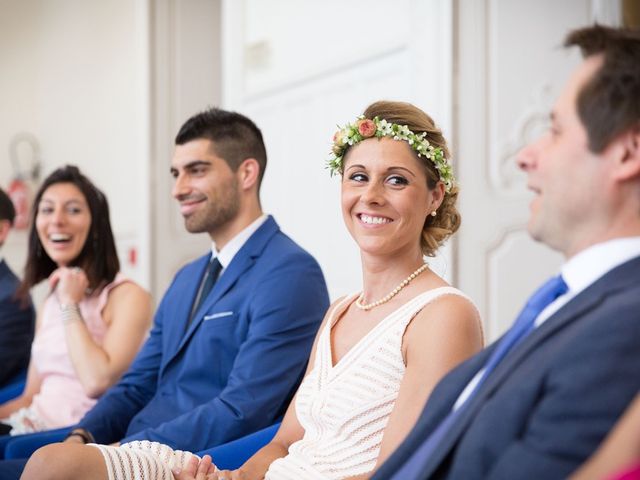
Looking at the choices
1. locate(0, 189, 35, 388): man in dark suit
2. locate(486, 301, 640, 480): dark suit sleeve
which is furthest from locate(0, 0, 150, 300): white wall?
locate(486, 301, 640, 480): dark suit sleeve

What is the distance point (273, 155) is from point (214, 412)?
260 cm

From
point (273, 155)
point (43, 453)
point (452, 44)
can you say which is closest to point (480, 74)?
point (452, 44)

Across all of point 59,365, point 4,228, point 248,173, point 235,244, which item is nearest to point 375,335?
point 235,244

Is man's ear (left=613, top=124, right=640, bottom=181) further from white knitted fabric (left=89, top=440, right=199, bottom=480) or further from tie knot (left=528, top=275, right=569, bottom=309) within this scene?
white knitted fabric (left=89, top=440, right=199, bottom=480)

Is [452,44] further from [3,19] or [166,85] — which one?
[3,19]

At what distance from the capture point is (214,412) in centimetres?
248

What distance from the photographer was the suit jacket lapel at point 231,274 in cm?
275

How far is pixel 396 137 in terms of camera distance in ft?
6.95

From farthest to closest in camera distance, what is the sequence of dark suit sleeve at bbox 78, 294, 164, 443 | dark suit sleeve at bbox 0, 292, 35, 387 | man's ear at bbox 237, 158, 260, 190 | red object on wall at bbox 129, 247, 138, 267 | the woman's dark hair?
1. red object on wall at bbox 129, 247, 138, 267
2. dark suit sleeve at bbox 0, 292, 35, 387
3. the woman's dark hair
4. man's ear at bbox 237, 158, 260, 190
5. dark suit sleeve at bbox 78, 294, 164, 443

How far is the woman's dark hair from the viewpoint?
3506mm

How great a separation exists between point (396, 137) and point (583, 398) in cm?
108

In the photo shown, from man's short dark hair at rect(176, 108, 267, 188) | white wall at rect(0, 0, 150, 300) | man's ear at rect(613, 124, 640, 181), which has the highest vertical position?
white wall at rect(0, 0, 150, 300)

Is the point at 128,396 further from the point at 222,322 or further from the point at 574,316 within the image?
the point at 574,316

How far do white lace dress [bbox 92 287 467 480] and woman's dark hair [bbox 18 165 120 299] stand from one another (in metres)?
1.52
